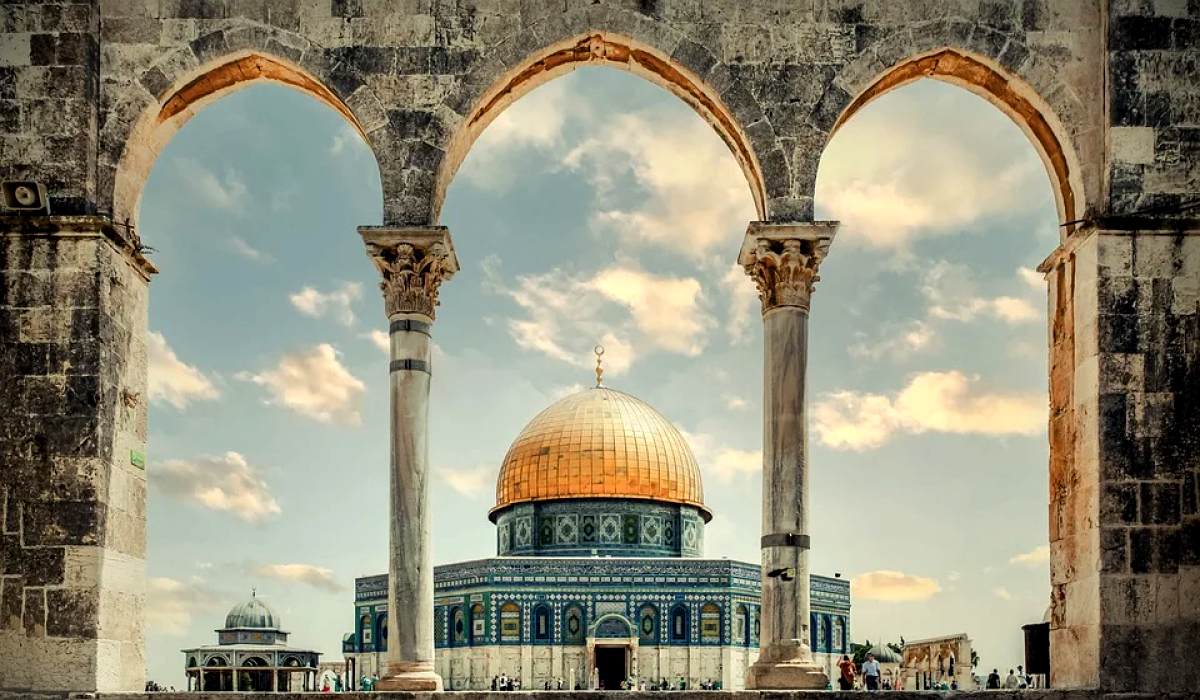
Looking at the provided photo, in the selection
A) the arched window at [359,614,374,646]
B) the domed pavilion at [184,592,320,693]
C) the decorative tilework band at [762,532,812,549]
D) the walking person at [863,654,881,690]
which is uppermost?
the decorative tilework band at [762,532,812,549]

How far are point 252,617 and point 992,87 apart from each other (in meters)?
49.3

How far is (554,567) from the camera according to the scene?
4228 centimetres

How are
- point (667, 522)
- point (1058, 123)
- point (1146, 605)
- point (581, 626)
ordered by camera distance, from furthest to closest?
point (667, 522), point (581, 626), point (1058, 123), point (1146, 605)

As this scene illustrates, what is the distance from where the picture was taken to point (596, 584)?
4238cm

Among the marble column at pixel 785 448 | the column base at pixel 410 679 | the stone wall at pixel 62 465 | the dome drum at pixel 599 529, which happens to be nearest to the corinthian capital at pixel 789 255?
the marble column at pixel 785 448

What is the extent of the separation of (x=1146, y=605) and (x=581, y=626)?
102 feet

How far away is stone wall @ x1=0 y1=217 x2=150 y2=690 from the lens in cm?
1214

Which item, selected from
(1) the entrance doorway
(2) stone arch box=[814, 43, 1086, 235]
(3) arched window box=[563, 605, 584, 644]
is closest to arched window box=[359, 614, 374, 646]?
(3) arched window box=[563, 605, 584, 644]

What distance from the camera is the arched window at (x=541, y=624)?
4191cm

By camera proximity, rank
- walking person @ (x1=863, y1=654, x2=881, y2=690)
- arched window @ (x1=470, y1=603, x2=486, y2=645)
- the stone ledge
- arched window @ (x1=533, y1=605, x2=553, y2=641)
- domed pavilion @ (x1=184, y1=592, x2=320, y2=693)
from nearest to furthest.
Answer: the stone ledge, walking person @ (x1=863, y1=654, x2=881, y2=690), arched window @ (x1=470, y1=603, x2=486, y2=645), arched window @ (x1=533, y1=605, x2=553, y2=641), domed pavilion @ (x1=184, y1=592, x2=320, y2=693)

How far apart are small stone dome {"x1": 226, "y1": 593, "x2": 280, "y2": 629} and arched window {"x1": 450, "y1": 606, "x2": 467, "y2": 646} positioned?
17683mm

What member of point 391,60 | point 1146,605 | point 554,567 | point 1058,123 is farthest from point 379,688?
point 554,567

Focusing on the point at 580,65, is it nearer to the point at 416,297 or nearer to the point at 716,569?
the point at 416,297

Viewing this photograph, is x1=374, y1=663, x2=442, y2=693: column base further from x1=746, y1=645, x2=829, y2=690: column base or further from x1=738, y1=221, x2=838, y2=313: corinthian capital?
x1=738, y1=221, x2=838, y2=313: corinthian capital
